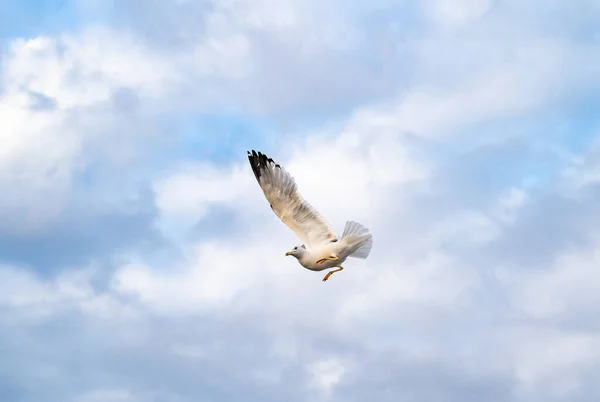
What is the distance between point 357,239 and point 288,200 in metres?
3.12

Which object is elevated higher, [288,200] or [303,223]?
[288,200]

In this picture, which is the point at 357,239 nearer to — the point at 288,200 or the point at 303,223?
the point at 303,223

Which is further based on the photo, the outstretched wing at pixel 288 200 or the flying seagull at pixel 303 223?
the outstretched wing at pixel 288 200

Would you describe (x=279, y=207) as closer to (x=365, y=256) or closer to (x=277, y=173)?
(x=277, y=173)

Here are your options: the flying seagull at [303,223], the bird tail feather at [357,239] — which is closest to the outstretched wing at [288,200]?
the flying seagull at [303,223]

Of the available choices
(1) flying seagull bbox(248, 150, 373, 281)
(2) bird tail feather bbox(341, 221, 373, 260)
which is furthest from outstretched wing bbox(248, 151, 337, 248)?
(2) bird tail feather bbox(341, 221, 373, 260)

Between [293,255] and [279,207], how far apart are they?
6.66 ft

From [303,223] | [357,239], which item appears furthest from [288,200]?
[357,239]

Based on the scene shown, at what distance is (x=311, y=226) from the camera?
2830 centimetres

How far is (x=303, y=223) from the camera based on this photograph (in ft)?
93.0

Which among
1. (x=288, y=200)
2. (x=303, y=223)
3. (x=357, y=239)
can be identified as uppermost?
(x=288, y=200)

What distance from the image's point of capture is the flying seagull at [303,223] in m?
27.3

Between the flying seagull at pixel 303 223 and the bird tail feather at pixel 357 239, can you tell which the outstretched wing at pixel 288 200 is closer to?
the flying seagull at pixel 303 223

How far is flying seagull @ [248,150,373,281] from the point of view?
27.3 m
